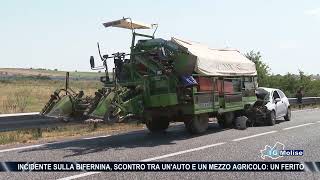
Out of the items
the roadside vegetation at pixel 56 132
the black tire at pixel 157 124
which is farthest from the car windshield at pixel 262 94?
the black tire at pixel 157 124

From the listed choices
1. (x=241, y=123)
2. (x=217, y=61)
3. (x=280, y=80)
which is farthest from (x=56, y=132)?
(x=280, y=80)

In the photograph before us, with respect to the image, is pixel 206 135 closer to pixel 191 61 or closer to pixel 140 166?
pixel 191 61

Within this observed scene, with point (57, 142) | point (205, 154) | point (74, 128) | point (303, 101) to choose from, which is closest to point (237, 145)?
point (205, 154)

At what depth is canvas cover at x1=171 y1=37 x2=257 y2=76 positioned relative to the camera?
582 inches

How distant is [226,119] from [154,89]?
4.20 m

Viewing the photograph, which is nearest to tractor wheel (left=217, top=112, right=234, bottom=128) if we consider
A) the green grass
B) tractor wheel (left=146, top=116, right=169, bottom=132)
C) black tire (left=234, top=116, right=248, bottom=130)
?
black tire (left=234, top=116, right=248, bottom=130)

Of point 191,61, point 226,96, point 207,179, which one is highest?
point 191,61

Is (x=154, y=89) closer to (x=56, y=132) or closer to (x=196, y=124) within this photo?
(x=196, y=124)

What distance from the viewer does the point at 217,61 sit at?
52.6 ft

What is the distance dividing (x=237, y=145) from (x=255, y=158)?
2095 mm

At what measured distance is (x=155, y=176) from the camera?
855 centimetres
